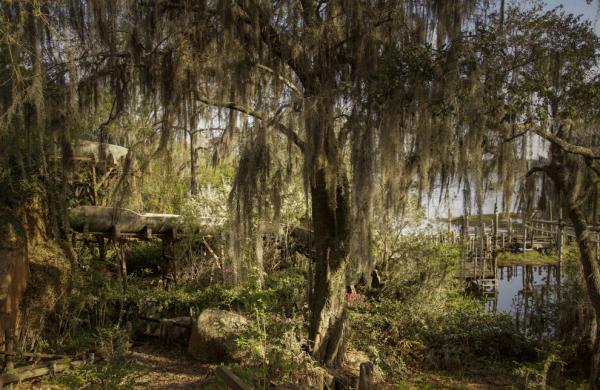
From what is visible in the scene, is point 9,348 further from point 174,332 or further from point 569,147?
point 569,147

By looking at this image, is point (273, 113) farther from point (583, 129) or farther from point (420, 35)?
point (583, 129)

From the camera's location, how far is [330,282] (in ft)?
20.9

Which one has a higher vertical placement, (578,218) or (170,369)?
(578,218)

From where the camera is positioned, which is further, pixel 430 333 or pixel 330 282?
pixel 430 333

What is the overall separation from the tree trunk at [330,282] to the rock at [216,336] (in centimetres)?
100

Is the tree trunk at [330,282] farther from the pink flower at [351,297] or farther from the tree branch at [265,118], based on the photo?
the pink flower at [351,297]

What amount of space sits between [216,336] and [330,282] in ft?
5.98

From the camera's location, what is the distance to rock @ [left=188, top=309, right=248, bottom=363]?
6637 mm

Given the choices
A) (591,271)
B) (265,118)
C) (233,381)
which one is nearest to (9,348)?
(233,381)

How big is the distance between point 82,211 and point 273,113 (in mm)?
5082

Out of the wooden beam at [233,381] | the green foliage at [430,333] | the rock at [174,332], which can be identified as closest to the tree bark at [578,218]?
the green foliage at [430,333]

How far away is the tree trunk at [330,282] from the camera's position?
20.9ft

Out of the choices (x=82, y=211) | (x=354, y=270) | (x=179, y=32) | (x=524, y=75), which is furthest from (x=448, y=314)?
(x=82, y=211)

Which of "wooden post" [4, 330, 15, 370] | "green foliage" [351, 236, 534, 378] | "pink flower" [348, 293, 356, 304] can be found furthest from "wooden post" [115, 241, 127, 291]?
"green foliage" [351, 236, 534, 378]
